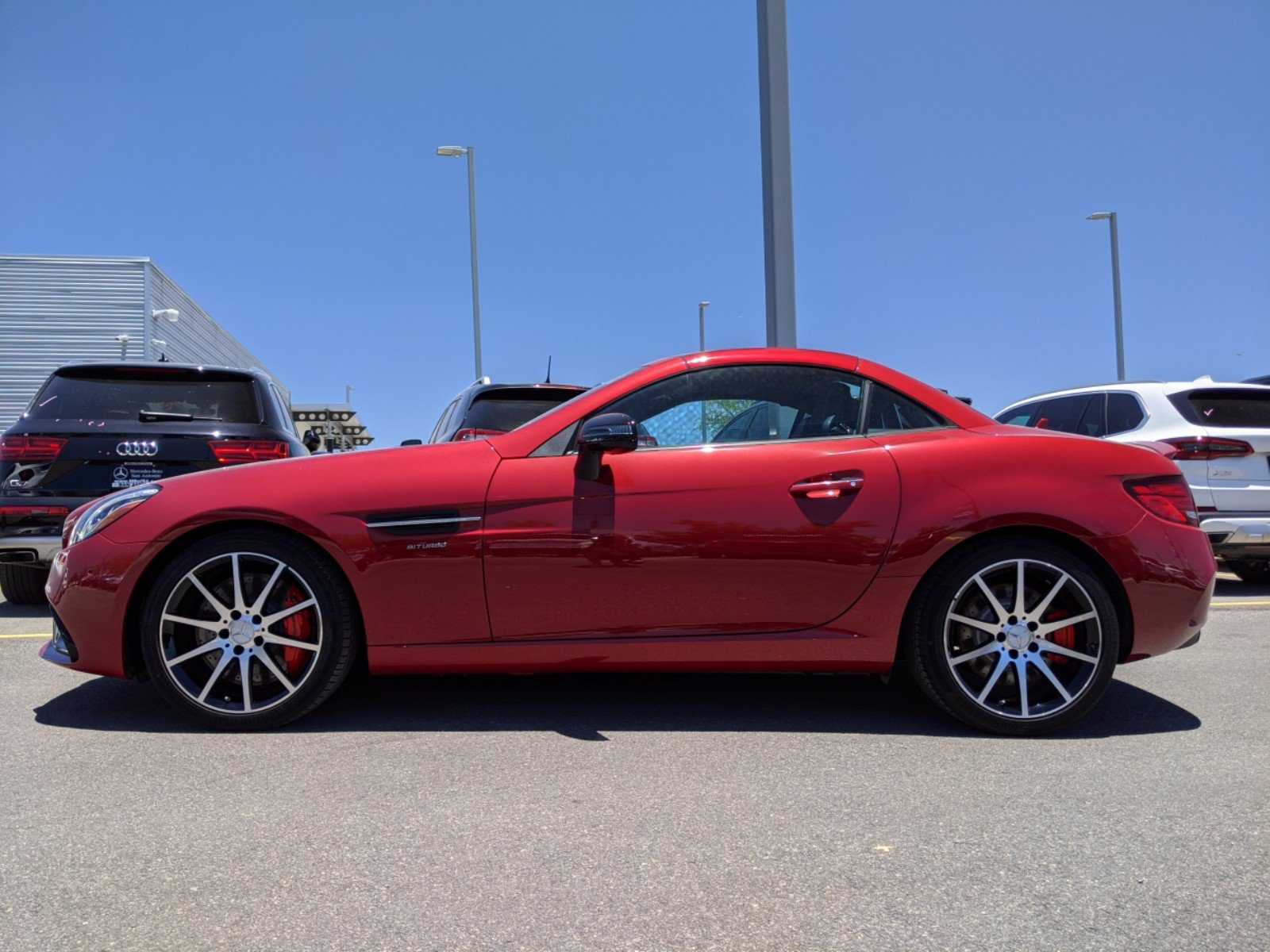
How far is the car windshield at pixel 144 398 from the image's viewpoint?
6242 mm

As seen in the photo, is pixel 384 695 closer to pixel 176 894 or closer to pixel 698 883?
pixel 176 894

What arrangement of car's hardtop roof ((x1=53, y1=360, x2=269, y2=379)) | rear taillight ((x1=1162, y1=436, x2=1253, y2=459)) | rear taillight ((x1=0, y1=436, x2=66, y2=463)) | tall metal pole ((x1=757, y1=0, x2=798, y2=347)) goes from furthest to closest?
tall metal pole ((x1=757, y1=0, x2=798, y2=347))
rear taillight ((x1=1162, y1=436, x2=1253, y2=459))
car's hardtop roof ((x1=53, y1=360, x2=269, y2=379))
rear taillight ((x1=0, y1=436, x2=66, y2=463))

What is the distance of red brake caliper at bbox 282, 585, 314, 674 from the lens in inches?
144

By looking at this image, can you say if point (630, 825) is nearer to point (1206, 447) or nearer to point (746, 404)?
point (746, 404)

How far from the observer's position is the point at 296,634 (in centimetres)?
367

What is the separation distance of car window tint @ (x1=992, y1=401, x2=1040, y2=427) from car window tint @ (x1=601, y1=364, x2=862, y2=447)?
5.52m

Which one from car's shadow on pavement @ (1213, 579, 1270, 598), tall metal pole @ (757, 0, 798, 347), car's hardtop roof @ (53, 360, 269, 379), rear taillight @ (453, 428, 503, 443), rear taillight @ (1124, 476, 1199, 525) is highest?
tall metal pole @ (757, 0, 798, 347)

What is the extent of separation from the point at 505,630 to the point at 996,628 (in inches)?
71.4

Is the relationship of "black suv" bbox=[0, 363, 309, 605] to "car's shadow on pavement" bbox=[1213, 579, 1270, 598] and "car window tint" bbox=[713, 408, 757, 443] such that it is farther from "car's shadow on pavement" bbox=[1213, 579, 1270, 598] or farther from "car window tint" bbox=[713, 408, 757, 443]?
"car's shadow on pavement" bbox=[1213, 579, 1270, 598]

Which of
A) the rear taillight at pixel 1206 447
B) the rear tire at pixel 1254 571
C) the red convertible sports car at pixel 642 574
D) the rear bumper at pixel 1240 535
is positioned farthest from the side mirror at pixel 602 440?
the rear tire at pixel 1254 571

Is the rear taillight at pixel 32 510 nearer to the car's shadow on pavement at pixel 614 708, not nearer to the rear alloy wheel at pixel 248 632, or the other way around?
the car's shadow on pavement at pixel 614 708

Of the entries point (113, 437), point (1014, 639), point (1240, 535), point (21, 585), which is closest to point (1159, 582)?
point (1014, 639)

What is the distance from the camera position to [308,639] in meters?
3.66

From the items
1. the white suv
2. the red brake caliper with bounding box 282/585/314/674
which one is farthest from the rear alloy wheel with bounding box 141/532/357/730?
the white suv
